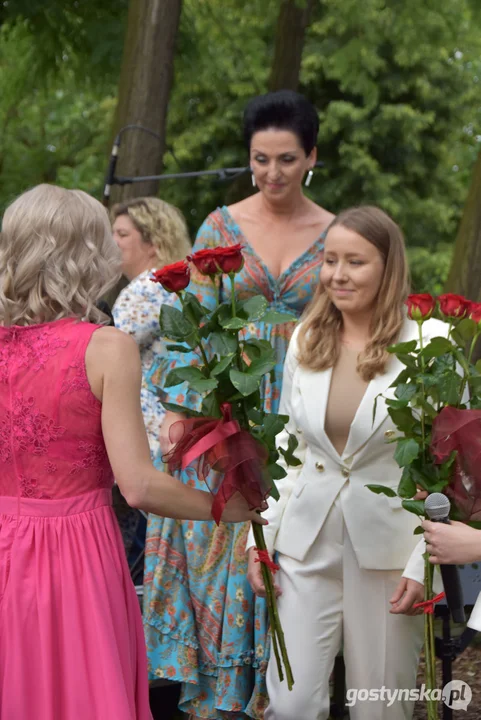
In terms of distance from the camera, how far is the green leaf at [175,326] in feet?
9.70

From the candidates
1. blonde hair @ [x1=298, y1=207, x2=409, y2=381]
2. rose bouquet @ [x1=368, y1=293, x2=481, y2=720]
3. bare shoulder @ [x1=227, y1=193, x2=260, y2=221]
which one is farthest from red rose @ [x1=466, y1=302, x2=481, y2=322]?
bare shoulder @ [x1=227, y1=193, x2=260, y2=221]

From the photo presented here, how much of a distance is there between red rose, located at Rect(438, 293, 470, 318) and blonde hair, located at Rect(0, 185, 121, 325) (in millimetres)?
953

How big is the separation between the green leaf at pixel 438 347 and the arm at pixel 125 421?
32.4 inches

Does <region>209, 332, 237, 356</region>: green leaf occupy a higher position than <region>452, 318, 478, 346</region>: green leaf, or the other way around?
<region>452, 318, 478, 346</region>: green leaf

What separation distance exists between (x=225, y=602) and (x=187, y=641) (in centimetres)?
23

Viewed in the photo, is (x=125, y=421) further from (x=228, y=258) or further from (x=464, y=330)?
(x=464, y=330)

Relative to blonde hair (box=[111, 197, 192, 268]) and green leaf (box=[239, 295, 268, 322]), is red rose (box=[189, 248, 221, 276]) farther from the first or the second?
blonde hair (box=[111, 197, 192, 268])

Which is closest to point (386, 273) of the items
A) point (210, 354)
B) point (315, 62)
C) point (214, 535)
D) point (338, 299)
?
point (338, 299)

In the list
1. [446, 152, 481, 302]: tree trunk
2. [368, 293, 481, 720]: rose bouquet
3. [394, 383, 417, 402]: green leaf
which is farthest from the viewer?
[446, 152, 481, 302]: tree trunk

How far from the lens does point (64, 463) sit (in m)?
2.96

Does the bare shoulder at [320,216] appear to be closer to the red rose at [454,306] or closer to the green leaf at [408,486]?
the red rose at [454,306]

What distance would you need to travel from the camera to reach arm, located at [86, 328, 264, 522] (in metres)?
2.86

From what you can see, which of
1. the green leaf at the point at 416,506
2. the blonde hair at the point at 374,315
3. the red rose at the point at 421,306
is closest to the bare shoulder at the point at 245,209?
the blonde hair at the point at 374,315

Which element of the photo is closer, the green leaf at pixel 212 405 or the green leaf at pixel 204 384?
the green leaf at pixel 204 384
